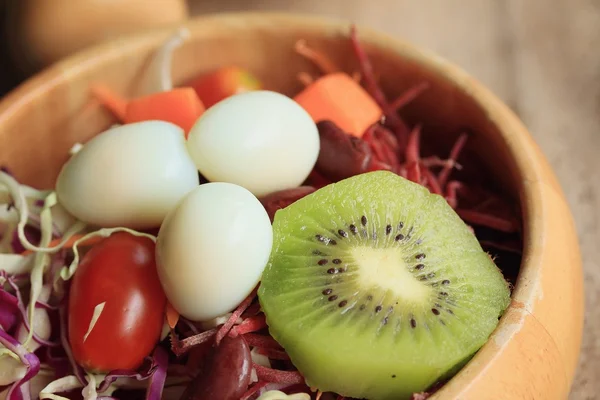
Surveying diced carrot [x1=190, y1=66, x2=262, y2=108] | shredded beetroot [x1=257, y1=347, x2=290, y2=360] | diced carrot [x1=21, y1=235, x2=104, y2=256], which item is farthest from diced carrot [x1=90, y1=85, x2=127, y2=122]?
shredded beetroot [x1=257, y1=347, x2=290, y2=360]

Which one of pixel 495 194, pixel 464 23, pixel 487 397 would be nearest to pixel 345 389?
pixel 487 397

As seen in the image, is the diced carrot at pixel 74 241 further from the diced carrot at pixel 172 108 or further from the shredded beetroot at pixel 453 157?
the shredded beetroot at pixel 453 157

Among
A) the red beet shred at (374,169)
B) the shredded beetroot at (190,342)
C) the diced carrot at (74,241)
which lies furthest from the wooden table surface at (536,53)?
the diced carrot at (74,241)

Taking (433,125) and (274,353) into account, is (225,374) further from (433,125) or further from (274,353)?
(433,125)

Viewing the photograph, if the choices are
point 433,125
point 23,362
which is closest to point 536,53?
point 433,125

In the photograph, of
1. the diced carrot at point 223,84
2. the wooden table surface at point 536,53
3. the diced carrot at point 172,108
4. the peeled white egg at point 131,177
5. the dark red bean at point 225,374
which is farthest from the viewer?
the wooden table surface at point 536,53

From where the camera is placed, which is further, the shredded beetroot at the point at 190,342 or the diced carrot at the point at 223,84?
the diced carrot at the point at 223,84

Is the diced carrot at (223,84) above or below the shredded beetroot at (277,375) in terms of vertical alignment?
above
